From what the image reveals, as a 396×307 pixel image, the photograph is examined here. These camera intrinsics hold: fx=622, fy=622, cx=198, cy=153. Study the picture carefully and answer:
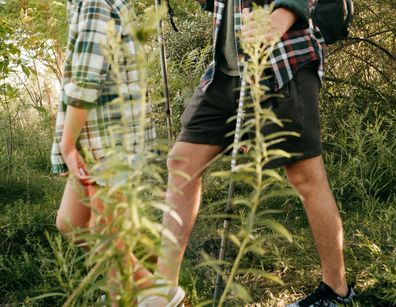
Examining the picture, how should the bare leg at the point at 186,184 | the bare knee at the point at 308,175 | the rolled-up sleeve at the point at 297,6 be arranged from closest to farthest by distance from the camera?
1. the rolled-up sleeve at the point at 297,6
2. the bare knee at the point at 308,175
3. the bare leg at the point at 186,184

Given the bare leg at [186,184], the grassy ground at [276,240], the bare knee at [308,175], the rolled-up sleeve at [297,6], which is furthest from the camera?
the grassy ground at [276,240]

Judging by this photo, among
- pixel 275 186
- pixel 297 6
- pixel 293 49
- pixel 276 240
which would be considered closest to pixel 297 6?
pixel 297 6

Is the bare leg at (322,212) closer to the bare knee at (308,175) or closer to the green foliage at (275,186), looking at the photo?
the bare knee at (308,175)

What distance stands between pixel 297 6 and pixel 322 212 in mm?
928

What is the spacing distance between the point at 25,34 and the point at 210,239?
8.63 feet

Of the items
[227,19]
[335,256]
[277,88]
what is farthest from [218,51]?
[335,256]

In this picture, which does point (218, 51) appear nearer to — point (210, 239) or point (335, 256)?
point (335, 256)

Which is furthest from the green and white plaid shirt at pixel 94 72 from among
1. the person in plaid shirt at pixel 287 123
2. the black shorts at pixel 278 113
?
the black shorts at pixel 278 113

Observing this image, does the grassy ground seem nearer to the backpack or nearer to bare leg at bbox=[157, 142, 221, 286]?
bare leg at bbox=[157, 142, 221, 286]

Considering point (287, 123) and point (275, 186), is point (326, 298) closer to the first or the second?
point (287, 123)

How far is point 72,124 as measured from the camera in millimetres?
2275

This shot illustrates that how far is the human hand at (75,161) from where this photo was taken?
227cm

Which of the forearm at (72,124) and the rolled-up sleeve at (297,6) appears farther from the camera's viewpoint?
the rolled-up sleeve at (297,6)

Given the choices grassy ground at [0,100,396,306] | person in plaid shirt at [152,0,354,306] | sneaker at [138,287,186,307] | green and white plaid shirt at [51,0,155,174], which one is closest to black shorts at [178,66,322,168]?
person in plaid shirt at [152,0,354,306]
